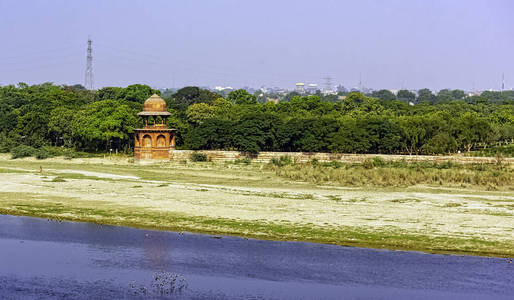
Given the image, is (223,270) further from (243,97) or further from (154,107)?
(243,97)

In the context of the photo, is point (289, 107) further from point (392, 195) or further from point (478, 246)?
point (478, 246)

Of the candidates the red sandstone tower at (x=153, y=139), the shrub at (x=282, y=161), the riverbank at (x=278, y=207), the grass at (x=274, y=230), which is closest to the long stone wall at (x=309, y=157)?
the shrub at (x=282, y=161)

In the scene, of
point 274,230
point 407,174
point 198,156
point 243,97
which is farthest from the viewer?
point 243,97

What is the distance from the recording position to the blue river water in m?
31.1

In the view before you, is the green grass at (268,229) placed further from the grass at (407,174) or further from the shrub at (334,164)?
the shrub at (334,164)

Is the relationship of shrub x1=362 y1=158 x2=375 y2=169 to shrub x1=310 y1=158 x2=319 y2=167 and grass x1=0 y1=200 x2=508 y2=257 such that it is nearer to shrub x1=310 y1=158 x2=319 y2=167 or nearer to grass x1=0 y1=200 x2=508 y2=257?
shrub x1=310 y1=158 x2=319 y2=167

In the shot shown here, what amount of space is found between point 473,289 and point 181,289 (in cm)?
1270

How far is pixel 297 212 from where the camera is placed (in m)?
48.0

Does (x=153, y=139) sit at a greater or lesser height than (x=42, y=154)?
greater

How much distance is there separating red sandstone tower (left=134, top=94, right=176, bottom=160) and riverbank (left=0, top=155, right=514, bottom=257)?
11.6 meters

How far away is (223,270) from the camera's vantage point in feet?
112

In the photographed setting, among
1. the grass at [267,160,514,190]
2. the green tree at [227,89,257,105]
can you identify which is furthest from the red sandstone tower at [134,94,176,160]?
the green tree at [227,89,257,105]

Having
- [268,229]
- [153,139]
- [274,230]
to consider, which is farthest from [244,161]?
[274,230]

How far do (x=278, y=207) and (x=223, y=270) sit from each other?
53.0ft
